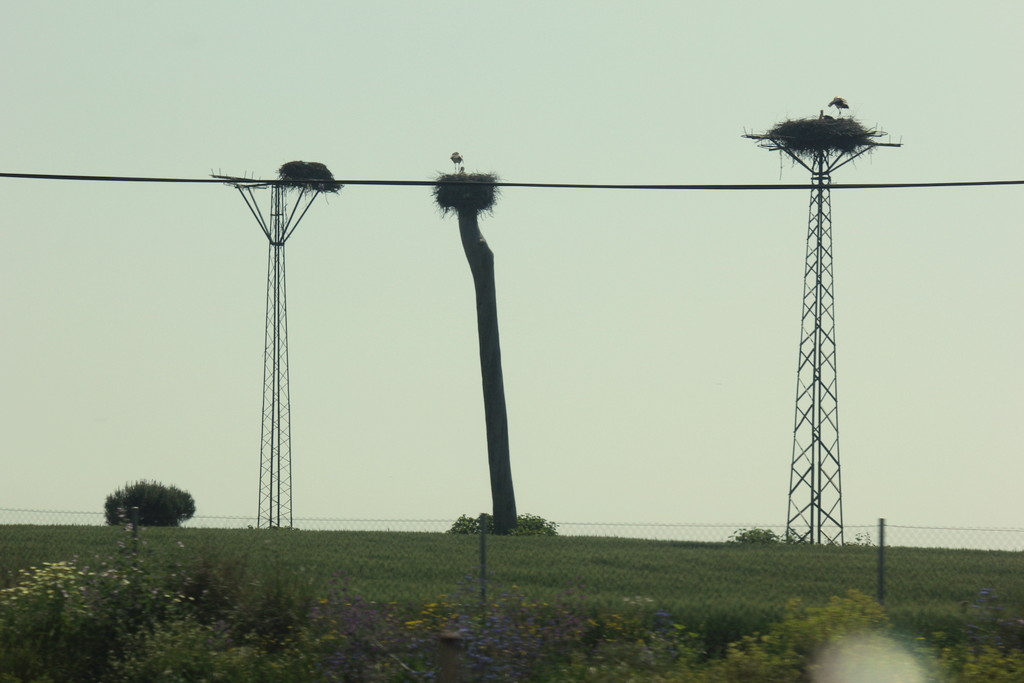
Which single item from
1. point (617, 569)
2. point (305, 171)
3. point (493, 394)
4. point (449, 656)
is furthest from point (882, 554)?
point (305, 171)

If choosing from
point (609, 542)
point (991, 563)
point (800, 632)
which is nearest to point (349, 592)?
point (800, 632)

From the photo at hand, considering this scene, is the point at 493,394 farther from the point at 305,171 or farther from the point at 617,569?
the point at 617,569

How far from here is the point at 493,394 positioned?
1284 inches

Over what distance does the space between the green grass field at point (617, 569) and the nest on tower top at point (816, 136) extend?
42.7ft

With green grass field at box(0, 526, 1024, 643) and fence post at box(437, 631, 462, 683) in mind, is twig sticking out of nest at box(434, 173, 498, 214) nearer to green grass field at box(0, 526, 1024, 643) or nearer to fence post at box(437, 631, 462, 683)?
green grass field at box(0, 526, 1024, 643)

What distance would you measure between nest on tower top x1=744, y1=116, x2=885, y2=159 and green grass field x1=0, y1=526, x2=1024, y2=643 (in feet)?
42.7

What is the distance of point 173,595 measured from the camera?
12820 millimetres

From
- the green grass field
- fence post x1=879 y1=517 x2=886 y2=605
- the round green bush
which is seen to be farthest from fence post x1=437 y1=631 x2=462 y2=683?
the round green bush

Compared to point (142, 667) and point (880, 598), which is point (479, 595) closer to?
point (142, 667)

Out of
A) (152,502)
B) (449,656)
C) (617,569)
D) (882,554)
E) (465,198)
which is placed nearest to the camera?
(449,656)

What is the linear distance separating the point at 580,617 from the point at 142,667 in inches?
174

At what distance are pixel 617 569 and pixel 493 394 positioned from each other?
48.7 feet

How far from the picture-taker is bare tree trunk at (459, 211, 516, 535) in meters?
32.3

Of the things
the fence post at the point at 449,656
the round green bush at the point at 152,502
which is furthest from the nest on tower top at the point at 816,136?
the fence post at the point at 449,656
